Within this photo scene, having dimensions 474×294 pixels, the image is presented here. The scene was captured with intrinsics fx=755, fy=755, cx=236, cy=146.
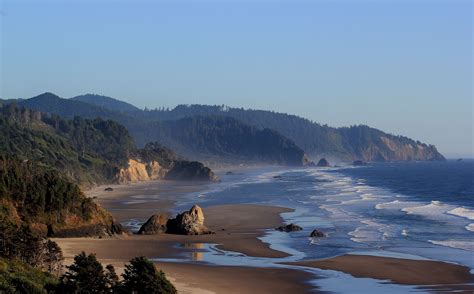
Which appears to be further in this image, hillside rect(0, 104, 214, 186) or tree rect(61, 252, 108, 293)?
hillside rect(0, 104, 214, 186)

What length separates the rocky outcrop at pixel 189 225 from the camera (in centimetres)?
6769

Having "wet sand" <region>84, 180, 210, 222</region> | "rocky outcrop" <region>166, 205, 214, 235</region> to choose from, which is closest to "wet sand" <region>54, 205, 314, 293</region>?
"rocky outcrop" <region>166, 205, 214, 235</region>

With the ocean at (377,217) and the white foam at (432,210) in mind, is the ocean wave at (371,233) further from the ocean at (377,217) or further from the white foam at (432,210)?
the white foam at (432,210)

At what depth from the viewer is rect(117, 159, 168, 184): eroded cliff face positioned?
155250mm

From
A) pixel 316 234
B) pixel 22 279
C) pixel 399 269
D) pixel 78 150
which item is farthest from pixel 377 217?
pixel 78 150

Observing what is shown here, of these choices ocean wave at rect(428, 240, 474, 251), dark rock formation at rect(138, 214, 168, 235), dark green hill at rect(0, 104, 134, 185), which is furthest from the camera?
dark green hill at rect(0, 104, 134, 185)

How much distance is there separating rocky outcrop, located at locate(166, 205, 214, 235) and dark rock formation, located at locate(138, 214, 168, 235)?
64cm

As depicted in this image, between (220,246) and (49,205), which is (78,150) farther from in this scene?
(220,246)

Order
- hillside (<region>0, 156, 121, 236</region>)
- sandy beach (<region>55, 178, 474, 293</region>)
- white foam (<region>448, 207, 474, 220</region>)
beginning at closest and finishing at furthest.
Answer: sandy beach (<region>55, 178, 474, 293</region>)
hillside (<region>0, 156, 121, 236</region>)
white foam (<region>448, 207, 474, 220</region>)

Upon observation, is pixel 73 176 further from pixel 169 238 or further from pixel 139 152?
pixel 169 238

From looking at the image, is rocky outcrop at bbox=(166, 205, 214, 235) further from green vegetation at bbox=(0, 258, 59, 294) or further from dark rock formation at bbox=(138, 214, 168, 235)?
green vegetation at bbox=(0, 258, 59, 294)

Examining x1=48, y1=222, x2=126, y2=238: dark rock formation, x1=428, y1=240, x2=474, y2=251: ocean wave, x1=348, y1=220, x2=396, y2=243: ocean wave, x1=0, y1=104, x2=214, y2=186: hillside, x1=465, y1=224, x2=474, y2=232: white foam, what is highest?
x1=0, y1=104, x2=214, y2=186: hillside

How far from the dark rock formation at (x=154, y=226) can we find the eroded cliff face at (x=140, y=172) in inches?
3337

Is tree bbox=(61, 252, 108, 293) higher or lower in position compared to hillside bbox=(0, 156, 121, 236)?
lower
